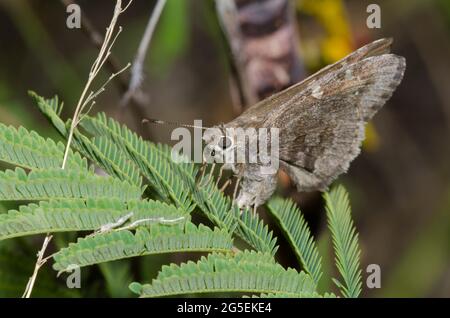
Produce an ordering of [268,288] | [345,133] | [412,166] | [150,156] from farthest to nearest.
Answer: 1. [412,166]
2. [345,133]
3. [150,156]
4. [268,288]

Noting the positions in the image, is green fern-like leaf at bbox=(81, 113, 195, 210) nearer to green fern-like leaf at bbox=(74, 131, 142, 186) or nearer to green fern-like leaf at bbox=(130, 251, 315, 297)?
green fern-like leaf at bbox=(74, 131, 142, 186)

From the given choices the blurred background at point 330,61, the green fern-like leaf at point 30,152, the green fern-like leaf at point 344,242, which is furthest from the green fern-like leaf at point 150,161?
the blurred background at point 330,61

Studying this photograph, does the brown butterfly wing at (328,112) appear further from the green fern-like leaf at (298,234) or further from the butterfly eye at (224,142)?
the green fern-like leaf at (298,234)

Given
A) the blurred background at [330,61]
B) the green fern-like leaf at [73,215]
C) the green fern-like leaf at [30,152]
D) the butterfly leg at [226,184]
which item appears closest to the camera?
the green fern-like leaf at [73,215]

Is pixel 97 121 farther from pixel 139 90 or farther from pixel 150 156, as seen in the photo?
pixel 139 90

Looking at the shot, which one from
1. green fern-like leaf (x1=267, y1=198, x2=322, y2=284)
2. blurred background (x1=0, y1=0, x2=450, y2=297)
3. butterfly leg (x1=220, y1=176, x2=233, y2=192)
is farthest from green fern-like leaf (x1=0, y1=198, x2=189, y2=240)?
blurred background (x1=0, y1=0, x2=450, y2=297)

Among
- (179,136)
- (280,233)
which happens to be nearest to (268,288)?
(280,233)
